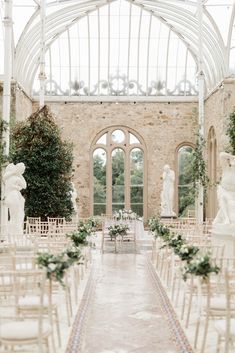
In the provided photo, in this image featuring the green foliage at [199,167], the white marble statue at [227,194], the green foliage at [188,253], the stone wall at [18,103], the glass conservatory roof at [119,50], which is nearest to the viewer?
the green foliage at [188,253]

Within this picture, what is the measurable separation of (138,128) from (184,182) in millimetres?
2932

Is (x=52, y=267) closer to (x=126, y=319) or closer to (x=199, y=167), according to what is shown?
(x=126, y=319)

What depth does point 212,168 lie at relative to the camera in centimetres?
2216

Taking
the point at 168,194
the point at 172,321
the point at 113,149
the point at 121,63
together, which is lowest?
the point at 172,321

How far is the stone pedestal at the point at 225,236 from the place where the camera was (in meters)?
11.4

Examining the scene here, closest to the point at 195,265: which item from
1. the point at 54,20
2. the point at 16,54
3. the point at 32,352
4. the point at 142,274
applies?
the point at 32,352

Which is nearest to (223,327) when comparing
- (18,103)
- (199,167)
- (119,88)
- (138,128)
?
(199,167)

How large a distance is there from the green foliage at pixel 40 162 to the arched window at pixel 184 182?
7.19 m

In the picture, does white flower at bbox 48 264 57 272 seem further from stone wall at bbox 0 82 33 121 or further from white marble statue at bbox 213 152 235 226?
stone wall at bbox 0 82 33 121

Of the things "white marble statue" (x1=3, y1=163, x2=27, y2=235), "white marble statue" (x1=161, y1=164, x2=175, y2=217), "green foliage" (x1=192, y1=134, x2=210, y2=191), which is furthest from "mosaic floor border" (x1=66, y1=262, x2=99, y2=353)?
"white marble statue" (x1=161, y1=164, x2=175, y2=217)

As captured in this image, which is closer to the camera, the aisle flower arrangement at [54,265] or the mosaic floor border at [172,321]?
the aisle flower arrangement at [54,265]

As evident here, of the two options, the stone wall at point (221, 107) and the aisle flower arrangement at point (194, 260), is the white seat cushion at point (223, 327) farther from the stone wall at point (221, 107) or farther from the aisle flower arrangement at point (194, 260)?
the stone wall at point (221, 107)

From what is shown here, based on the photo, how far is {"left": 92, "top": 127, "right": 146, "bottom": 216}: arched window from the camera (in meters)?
23.5

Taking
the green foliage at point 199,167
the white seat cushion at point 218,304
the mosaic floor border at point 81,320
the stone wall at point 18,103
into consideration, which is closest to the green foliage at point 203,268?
the white seat cushion at point 218,304
